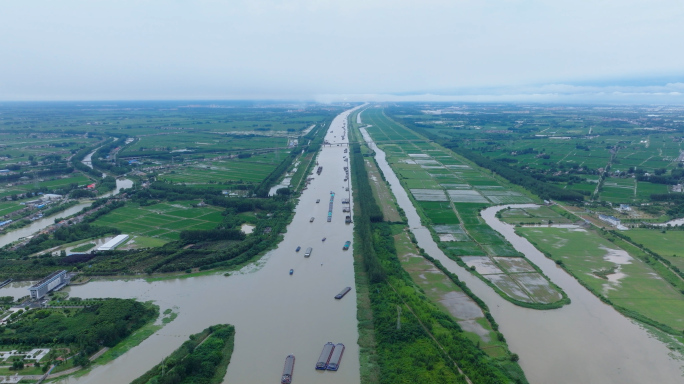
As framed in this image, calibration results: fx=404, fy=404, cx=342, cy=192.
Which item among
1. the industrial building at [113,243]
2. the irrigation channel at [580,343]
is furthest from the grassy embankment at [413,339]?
the industrial building at [113,243]

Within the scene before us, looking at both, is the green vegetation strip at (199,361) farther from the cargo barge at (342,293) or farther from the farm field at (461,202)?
the farm field at (461,202)

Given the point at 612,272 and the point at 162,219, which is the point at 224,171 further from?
the point at 612,272

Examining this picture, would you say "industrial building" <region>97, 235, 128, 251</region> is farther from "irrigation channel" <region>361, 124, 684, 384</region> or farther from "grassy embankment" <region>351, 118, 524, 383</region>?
"irrigation channel" <region>361, 124, 684, 384</region>

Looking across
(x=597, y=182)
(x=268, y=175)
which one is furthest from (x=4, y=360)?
(x=597, y=182)

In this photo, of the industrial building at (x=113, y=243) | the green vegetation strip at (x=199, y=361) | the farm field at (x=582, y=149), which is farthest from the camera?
the farm field at (x=582, y=149)

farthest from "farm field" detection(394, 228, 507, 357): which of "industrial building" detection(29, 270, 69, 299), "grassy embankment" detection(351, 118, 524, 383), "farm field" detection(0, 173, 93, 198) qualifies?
"farm field" detection(0, 173, 93, 198)

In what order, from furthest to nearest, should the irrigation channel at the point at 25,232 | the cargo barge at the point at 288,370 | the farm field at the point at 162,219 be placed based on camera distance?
the farm field at the point at 162,219, the irrigation channel at the point at 25,232, the cargo barge at the point at 288,370
